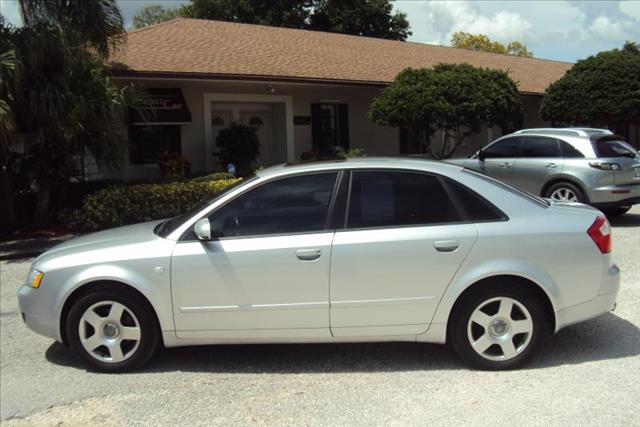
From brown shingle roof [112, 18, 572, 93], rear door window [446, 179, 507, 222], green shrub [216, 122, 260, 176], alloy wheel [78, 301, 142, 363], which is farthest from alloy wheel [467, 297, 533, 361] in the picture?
green shrub [216, 122, 260, 176]

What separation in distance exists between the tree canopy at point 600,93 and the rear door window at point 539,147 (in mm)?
9204

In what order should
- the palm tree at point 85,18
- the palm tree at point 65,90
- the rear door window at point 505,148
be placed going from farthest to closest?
the rear door window at point 505,148
the palm tree at point 85,18
the palm tree at point 65,90

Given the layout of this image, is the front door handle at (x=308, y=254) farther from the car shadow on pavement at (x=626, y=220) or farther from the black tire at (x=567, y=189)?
the car shadow on pavement at (x=626, y=220)

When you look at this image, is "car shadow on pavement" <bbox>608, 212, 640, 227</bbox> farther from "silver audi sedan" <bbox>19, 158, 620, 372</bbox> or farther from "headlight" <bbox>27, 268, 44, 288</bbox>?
"headlight" <bbox>27, 268, 44, 288</bbox>

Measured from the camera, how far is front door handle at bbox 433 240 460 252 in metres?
4.18

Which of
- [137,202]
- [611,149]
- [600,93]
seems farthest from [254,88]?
[600,93]

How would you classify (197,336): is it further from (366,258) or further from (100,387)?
(366,258)

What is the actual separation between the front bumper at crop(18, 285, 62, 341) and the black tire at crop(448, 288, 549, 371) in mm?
2913

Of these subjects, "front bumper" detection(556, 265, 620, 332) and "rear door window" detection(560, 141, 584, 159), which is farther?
"rear door window" detection(560, 141, 584, 159)

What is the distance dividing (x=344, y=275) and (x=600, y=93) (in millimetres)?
17787

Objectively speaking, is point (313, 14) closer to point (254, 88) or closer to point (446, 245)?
point (254, 88)

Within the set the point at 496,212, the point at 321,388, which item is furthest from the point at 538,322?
the point at 321,388

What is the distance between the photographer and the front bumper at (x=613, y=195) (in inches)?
393

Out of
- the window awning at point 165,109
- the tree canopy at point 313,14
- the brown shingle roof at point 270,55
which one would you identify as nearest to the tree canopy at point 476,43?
the tree canopy at point 313,14
